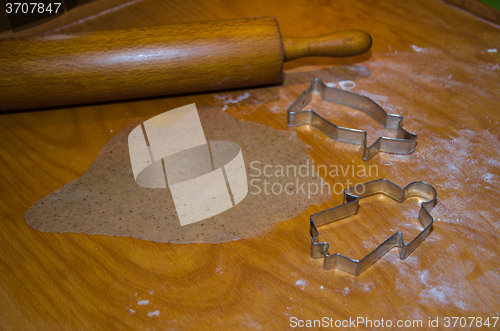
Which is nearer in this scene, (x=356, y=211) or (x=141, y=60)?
(x=356, y=211)

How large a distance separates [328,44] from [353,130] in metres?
0.27

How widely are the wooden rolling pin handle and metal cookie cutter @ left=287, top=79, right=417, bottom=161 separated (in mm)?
86

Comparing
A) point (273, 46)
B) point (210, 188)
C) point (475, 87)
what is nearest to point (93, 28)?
point (273, 46)

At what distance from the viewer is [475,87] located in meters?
1.15

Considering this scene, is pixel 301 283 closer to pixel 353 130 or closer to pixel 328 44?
pixel 353 130

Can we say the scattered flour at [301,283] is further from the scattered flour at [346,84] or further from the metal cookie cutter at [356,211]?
the scattered flour at [346,84]

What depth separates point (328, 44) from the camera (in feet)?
3.66

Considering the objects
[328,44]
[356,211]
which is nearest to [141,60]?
[328,44]

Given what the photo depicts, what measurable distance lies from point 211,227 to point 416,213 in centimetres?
42

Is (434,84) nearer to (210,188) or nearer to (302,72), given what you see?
(302,72)

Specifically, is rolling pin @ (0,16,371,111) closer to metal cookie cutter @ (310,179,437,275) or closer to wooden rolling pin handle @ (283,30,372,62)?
wooden rolling pin handle @ (283,30,372,62)

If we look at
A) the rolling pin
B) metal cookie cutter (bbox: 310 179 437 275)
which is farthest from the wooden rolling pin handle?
metal cookie cutter (bbox: 310 179 437 275)

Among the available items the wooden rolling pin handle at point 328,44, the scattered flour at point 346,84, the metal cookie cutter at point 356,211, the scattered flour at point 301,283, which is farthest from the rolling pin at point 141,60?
the scattered flour at point 301,283

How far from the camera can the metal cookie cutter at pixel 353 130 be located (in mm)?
976
